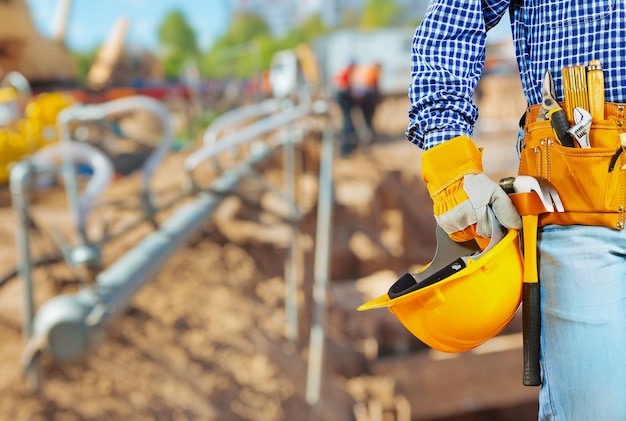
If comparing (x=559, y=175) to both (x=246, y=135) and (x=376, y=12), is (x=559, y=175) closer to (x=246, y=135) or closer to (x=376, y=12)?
(x=246, y=135)

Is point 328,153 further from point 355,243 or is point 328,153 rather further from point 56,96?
point 56,96

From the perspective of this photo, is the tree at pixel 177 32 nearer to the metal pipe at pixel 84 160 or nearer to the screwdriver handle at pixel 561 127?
the metal pipe at pixel 84 160

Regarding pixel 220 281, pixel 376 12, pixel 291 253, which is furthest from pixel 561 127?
pixel 376 12

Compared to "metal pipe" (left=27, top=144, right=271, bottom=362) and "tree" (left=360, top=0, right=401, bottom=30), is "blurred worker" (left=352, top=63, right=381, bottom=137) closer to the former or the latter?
"metal pipe" (left=27, top=144, right=271, bottom=362)

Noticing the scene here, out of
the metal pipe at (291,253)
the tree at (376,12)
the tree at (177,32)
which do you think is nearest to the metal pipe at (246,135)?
the metal pipe at (291,253)

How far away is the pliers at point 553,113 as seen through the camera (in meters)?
1.36

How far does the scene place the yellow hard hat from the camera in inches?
52.8

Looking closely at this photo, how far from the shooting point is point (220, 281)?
252 inches

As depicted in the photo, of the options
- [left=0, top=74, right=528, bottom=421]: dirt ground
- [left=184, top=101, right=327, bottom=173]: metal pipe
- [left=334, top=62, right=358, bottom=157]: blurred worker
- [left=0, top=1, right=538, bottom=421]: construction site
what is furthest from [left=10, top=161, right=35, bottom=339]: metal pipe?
[left=334, top=62, right=358, bottom=157]: blurred worker

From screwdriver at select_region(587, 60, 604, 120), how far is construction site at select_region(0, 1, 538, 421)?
187cm

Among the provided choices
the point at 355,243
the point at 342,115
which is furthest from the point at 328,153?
the point at 342,115

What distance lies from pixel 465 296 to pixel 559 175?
30 cm

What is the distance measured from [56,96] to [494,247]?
8.92 meters

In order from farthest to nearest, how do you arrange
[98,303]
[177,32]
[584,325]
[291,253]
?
[177,32], [291,253], [98,303], [584,325]
